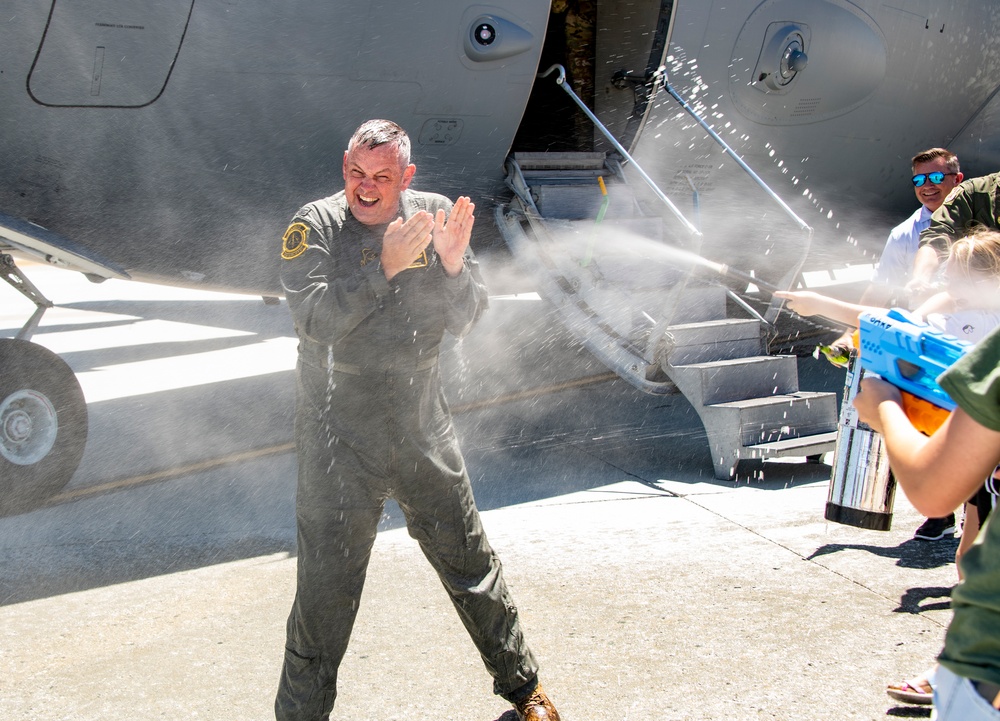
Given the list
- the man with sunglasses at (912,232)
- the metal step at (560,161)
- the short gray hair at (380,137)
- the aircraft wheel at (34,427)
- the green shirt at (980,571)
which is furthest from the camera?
the metal step at (560,161)

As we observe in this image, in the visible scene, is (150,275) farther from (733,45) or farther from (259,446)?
(733,45)

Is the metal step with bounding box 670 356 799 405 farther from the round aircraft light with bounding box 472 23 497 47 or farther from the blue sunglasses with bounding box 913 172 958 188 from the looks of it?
the round aircraft light with bounding box 472 23 497 47

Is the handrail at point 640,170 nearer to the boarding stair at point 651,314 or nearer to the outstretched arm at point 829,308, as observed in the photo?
the boarding stair at point 651,314

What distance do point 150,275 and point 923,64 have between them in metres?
6.65

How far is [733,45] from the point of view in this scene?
7.05 metres

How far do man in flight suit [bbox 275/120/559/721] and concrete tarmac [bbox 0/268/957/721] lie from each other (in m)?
0.46

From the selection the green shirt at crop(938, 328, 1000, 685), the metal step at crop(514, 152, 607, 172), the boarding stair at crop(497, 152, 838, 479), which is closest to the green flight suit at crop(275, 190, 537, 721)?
the green shirt at crop(938, 328, 1000, 685)

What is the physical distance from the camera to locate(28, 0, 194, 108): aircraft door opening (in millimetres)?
4887

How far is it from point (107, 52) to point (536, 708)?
12.7ft

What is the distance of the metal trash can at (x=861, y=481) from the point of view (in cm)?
356

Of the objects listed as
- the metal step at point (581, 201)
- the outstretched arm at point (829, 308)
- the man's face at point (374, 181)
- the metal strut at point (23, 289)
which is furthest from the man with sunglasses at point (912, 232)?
the metal strut at point (23, 289)

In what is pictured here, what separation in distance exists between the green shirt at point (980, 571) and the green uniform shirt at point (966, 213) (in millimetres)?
3371

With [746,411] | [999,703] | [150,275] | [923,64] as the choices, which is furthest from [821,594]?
[923,64]

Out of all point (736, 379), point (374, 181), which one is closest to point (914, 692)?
point (374, 181)
